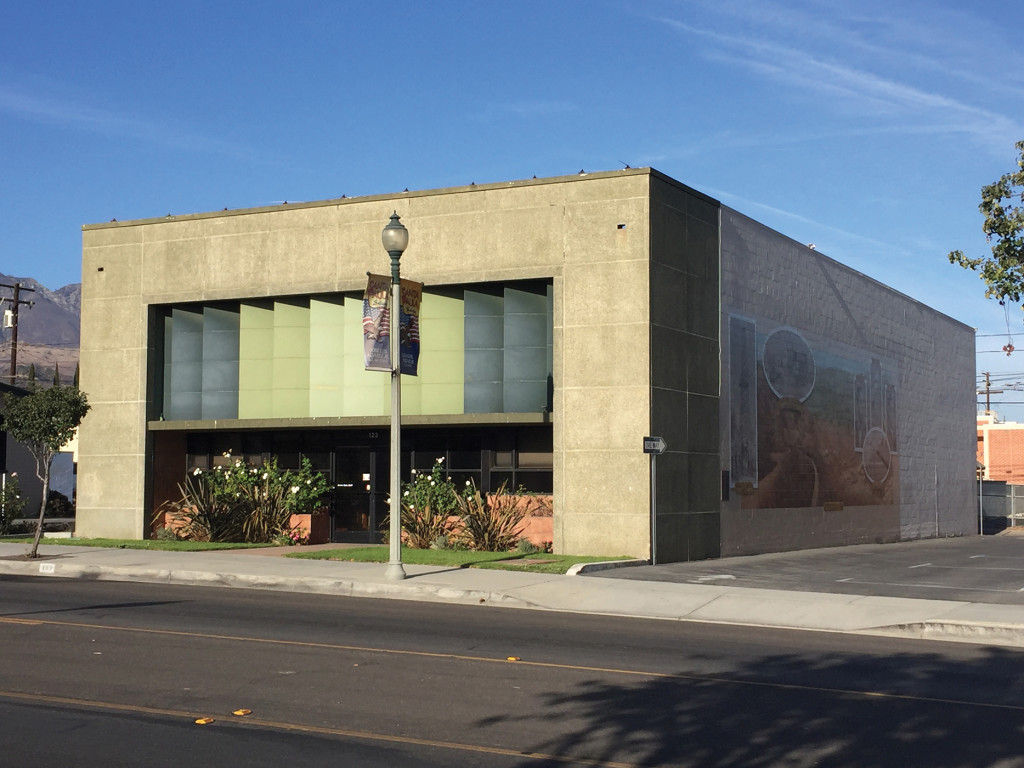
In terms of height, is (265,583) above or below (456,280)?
below

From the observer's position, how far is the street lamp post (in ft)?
63.6

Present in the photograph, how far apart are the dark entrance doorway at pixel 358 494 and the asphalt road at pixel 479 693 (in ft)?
41.0

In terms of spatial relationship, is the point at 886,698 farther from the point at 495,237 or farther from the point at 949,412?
the point at 949,412

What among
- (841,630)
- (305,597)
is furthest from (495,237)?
(841,630)

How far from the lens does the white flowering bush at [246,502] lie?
27172 mm

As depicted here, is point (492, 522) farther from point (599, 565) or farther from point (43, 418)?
point (43, 418)

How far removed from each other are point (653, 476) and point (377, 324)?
267 inches

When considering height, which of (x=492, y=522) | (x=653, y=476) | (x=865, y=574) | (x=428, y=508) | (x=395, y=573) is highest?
(x=653, y=476)

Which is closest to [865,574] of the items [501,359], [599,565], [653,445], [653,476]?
[653,476]

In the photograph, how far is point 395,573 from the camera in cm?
1941

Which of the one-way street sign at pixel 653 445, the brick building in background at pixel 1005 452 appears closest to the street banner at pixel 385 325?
the one-way street sign at pixel 653 445

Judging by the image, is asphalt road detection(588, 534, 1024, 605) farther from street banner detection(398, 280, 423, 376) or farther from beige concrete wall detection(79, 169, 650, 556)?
street banner detection(398, 280, 423, 376)

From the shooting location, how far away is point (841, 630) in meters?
15.5

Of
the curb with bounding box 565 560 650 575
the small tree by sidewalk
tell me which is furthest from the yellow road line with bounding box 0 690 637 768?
the small tree by sidewalk
